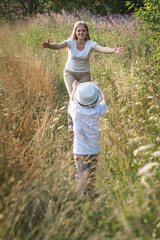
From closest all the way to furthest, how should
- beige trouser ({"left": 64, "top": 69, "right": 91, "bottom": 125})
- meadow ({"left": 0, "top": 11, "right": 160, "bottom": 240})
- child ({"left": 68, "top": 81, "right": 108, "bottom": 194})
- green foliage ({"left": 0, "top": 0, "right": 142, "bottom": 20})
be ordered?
1. meadow ({"left": 0, "top": 11, "right": 160, "bottom": 240})
2. child ({"left": 68, "top": 81, "right": 108, "bottom": 194})
3. beige trouser ({"left": 64, "top": 69, "right": 91, "bottom": 125})
4. green foliage ({"left": 0, "top": 0, "right": 142, "bottom": 20})

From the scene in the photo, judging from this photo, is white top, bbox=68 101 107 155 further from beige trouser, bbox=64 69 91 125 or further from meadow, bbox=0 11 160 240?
beige trouser, bbox=64 69 91 125

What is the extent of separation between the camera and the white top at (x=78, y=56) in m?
4.48

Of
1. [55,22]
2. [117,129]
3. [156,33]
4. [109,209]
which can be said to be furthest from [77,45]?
[55,22]

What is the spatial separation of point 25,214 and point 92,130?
102cm

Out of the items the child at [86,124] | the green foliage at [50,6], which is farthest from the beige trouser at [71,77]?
the green foliage at [50,6]

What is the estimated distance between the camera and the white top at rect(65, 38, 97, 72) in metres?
4.48

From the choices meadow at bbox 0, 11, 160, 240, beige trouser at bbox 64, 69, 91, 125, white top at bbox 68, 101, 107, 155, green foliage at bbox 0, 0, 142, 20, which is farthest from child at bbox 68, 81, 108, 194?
green foliage at bbox 0, 0, 142, 20

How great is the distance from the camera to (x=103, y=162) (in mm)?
3076

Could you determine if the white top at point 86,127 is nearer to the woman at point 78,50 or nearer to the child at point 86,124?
the child at point 86,124

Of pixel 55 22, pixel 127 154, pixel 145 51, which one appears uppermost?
pixel 55 22

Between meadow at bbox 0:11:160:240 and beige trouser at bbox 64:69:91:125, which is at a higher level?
beige trouser at bbox 64:69:91:125

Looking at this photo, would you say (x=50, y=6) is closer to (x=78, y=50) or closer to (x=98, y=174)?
(x=78, y=50)

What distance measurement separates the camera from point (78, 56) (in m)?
4.48

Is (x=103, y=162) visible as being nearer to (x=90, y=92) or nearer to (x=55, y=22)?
(x=90, y=92)
